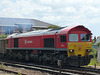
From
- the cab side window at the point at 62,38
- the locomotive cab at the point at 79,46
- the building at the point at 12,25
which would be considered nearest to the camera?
the locomotive cab at the point at 79,46

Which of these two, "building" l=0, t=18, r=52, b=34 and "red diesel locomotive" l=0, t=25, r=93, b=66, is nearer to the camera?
"red diesel locomotive" l=0, t=25, r=93, b=66

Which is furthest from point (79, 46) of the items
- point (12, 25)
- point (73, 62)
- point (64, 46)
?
point (12, 25)

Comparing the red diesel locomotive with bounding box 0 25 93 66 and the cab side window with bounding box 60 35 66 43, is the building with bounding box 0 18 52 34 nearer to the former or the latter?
the red diesel locomotive with bounding box 0 25 93 66

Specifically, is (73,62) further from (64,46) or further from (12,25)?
(12,25)

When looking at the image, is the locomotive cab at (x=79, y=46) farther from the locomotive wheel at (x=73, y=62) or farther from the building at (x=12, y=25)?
the building at (x=12, y=25)

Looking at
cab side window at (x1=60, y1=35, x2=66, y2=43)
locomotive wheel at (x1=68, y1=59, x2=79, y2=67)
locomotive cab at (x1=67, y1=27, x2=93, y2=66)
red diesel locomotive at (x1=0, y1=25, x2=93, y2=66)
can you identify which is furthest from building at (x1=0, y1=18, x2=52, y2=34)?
locomotive wheel at (x1=68, y1=59, x2=79, y2=67)

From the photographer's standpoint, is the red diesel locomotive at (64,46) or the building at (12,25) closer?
the red diesel locomotive at (64,46)

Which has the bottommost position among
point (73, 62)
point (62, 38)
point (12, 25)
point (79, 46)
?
point (73, 62)

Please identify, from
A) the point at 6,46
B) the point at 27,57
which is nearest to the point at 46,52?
the point at 27,57

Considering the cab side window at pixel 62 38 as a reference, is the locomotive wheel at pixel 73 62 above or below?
below

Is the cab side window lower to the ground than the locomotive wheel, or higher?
higher

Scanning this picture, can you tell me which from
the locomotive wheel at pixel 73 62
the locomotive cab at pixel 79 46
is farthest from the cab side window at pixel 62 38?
the locomotive wheel at pixel 73 62

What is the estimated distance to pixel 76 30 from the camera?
1491cm

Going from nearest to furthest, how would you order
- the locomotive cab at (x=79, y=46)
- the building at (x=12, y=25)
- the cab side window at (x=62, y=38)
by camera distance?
1. the locomotive cab at (x=79, y=46)
2. the cab side window at (x=62, y=38)
3. the building at (x=12, y=25)
